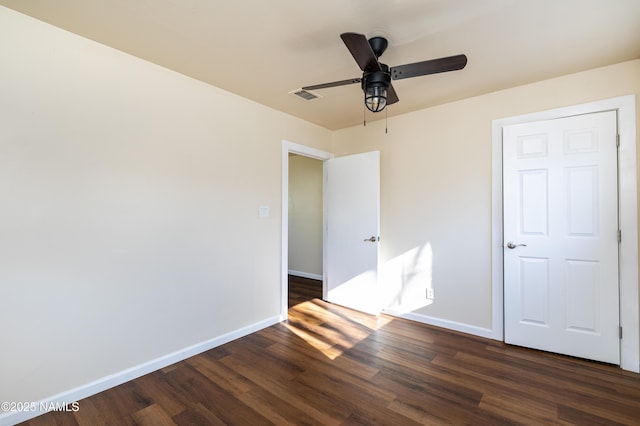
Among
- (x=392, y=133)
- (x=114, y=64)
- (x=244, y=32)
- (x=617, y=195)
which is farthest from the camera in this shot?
(x=392, y=133)

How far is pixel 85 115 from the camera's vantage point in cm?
203

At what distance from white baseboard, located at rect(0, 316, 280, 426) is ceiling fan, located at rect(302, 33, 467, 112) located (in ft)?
8.19

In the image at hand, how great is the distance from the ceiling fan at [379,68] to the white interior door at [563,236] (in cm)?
148

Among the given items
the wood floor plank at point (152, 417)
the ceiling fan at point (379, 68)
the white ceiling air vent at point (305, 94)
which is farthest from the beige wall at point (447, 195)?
the wood floor plank at point (152, 417)

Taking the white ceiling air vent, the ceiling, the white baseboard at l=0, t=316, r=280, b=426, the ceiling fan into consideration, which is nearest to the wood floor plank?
the white baseboard at l=0, t=316, r=280, b=426

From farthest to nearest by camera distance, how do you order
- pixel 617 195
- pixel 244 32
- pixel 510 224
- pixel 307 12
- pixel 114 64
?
1. pixel 510 224
2. pixel 617 195
3. pixel 114 64
4. pixel 244 32
5. pixel 307 12

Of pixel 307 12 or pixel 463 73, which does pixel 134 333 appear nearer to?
pixel 307 12

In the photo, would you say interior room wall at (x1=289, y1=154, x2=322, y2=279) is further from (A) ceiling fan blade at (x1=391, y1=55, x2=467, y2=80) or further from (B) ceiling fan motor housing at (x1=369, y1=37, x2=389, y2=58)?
(A) ceiling fan blade at (x1=391, y1=55, x2=467, y2=80)

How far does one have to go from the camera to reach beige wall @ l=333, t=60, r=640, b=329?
2.79 meters

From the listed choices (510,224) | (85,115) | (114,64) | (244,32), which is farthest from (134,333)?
(510,224)

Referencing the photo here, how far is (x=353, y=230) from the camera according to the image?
3822 millimetres

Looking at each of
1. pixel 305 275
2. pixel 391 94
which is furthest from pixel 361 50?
pixel 305 275

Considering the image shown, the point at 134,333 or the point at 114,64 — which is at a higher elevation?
the point at 114,64

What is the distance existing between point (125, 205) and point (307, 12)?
1.88 metres
